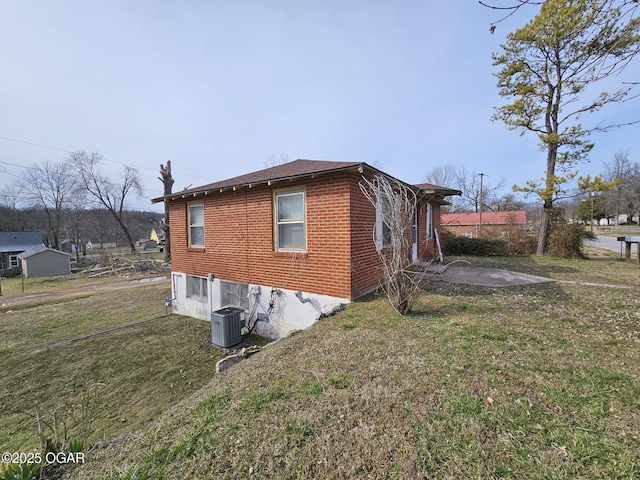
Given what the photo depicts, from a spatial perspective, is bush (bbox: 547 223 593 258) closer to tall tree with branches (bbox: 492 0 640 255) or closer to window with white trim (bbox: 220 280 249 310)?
tall tree with branches (bbox: 492 0 640 255)

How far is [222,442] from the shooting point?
1.98m

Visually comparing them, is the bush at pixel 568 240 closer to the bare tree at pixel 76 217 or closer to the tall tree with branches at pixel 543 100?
the tall tree with branches at pixel 543 100

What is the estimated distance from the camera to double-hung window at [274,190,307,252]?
18.7 feet

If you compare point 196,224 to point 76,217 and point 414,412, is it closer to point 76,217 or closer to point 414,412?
point 414,412

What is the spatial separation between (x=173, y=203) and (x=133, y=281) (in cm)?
1230

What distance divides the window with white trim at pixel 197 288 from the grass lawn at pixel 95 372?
2.46 feet

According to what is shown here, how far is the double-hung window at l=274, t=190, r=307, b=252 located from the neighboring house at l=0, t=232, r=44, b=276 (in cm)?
3453

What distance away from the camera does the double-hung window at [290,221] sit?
18.7 feet

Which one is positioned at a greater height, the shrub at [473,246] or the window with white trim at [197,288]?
the shrub at [473,246]

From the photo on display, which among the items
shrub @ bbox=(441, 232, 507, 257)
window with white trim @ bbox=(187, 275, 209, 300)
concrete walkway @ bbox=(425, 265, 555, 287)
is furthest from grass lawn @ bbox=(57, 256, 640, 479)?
shrub @ bbox=(441, 232, 507, 257)

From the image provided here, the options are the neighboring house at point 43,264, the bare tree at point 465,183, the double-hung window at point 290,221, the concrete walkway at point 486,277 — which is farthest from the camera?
the bare tree at point 465,183

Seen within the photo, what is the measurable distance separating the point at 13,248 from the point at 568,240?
4691cm

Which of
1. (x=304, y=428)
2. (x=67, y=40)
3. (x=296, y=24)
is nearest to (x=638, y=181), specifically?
(x=296, y=24)

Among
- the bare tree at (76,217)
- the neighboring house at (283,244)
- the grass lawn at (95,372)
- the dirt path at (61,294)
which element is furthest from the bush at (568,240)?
the bare tree at (76,217)
